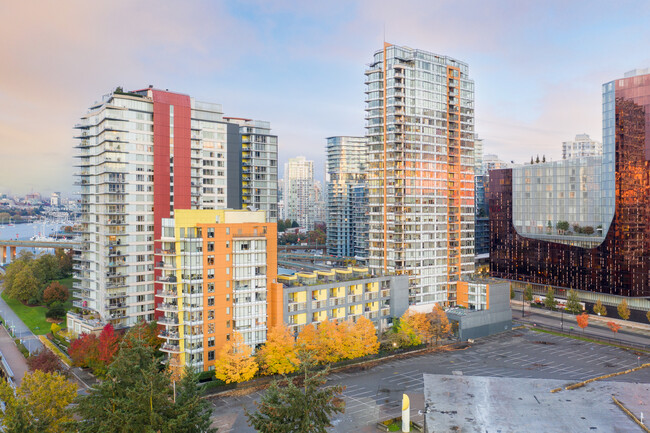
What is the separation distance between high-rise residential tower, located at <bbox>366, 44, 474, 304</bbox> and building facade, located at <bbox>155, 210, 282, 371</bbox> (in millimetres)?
37925

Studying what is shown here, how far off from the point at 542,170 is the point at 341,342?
88764 mm

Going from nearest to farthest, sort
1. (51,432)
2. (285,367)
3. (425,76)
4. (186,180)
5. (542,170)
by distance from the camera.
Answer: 1. (51,432)
2. (285,367)
3. (186,180)
4. (425,76)
5. (542,170)

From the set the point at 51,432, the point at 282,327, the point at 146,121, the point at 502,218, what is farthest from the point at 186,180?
the point at 502,218

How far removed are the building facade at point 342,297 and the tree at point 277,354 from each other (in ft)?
16.9

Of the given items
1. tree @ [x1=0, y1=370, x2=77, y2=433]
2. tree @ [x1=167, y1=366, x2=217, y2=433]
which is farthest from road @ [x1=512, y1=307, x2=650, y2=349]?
tree @ [x1=0, y1=370, x2=77, y2=433]

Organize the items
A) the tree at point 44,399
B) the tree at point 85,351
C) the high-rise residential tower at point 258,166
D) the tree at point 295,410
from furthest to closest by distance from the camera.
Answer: the high-rise residential tower at point 258,166, the tree at point 85,351, the tree at point 44,399, the tree at point 295,410

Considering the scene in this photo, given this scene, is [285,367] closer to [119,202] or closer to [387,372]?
[387,372]

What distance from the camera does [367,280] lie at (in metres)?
95.4

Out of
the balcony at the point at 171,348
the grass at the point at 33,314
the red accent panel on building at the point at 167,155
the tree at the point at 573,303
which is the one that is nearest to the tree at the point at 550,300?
the tree at the point at 573,303

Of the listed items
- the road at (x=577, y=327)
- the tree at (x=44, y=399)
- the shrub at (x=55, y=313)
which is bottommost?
the road at (x=577, y=327)

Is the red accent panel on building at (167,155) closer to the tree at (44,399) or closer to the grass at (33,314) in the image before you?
the grass at (33,314)

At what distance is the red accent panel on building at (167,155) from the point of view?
101 m

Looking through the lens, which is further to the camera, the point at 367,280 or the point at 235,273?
the point at 367,280

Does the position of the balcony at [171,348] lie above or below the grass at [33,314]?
above
